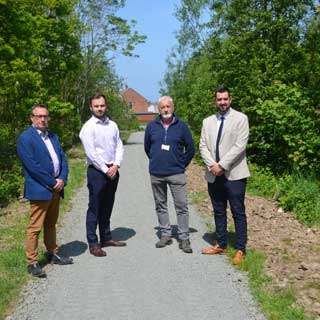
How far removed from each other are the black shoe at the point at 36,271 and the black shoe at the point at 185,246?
6.45 ft

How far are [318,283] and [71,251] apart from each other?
11.1 feet

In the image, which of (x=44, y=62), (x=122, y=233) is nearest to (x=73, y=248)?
(x=122, y=233)

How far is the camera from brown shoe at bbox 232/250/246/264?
611cm

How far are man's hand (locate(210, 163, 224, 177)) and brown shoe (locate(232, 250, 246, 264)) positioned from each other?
103 cm

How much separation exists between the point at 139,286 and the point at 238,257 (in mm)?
1447

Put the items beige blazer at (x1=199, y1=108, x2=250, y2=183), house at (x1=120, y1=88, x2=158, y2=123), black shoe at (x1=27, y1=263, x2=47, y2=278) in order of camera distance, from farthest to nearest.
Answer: house at (x1=120, y1=88, x2=158, y2=123), beige blazer at (x1=199, y1=108, x2=250, y2=183), black shoe at (x1=27, y1=263, x2=47, y2=278)

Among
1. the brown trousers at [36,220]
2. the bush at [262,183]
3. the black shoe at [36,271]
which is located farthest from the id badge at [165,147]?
the bush at [262,183]

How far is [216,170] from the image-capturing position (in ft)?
20.6

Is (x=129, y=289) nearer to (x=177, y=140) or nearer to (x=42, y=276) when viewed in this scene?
(x=42, y=276)

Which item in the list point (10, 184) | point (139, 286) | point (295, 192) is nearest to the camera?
point (139, 286)

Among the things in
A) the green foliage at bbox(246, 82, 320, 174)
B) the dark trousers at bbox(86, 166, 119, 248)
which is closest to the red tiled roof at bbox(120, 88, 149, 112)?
the green foliage at bbox(246, 82, 320, 174)

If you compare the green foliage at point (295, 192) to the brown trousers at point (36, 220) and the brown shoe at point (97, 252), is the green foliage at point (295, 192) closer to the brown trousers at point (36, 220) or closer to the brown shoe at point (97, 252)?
the brown shoe at point (97, 252)

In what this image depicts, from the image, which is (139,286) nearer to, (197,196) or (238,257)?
(238,257)

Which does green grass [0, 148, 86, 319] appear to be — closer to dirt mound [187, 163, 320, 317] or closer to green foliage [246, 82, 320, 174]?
dirt mound [187, 163, 320, 317]
